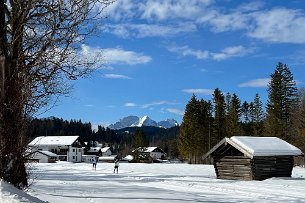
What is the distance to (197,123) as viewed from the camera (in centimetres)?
8131

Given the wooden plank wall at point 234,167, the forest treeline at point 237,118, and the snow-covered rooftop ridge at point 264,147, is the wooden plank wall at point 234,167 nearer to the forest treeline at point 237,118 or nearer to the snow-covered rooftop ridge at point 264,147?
the snow-covered rooftop ridge at point 264,147

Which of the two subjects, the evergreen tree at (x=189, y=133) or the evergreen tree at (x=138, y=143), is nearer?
the evergreen tree at (x=189, y=133)

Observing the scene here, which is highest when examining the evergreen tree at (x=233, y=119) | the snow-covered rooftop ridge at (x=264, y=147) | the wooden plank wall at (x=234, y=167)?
the evergreen tree at (x=233, y=119)

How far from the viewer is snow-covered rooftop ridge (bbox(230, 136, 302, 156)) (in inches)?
1174

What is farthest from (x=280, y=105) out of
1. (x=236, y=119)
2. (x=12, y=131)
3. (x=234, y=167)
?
(x=12, y=131)

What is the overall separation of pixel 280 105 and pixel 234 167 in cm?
3533

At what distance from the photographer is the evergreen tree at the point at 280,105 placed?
62.4 m

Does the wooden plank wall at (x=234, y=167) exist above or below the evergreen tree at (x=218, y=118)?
below

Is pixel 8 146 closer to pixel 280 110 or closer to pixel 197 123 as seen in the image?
pixel 280 110

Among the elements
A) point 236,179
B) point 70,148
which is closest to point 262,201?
point 236,179

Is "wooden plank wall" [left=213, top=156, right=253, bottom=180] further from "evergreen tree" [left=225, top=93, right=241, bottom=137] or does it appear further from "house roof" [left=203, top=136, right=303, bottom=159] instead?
"evergreen tree" [left=225, top=93, right=241, bottom=137]

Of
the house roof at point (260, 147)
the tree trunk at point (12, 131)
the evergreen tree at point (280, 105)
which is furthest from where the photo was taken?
the evergreen tree at point (280, 105)

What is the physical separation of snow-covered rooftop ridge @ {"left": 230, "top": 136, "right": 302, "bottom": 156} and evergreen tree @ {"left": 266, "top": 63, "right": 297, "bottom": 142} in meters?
30.6

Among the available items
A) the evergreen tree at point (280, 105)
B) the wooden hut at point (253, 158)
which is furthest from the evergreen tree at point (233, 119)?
the wooden hut at point (253, 158)
